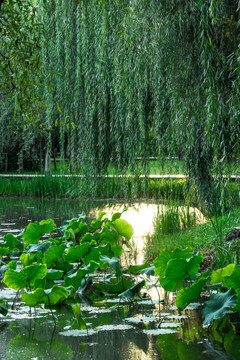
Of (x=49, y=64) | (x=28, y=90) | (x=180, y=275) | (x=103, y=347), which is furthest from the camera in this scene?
(x=49, y=64)

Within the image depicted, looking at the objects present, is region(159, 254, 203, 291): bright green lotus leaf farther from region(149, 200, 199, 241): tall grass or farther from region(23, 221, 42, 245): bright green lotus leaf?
region(149, 200, 199, 241): tall grass

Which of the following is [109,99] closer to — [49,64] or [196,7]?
[49,64]

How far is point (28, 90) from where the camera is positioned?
460 centimetres

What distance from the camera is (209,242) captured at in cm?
580

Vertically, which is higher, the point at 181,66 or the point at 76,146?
the point at 181,66

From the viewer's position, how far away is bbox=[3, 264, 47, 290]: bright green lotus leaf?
3.74 metres

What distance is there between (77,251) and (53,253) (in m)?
0.20

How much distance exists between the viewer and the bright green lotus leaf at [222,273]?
3454 millimetres

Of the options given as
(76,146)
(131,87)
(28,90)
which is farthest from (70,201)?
(28,90)

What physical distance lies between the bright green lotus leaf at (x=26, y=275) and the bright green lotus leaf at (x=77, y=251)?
1.79ft

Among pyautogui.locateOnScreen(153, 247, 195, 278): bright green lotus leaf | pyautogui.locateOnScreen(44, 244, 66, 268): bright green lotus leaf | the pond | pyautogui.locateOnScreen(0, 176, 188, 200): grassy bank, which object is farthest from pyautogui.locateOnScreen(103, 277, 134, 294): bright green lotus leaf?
pyautogui.locateOnScreen(0, 176, 188, 200): grassy bank

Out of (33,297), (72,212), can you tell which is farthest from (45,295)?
(72,212)

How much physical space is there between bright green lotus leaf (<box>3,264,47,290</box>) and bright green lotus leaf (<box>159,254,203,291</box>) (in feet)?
2.56

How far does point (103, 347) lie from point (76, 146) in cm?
452
